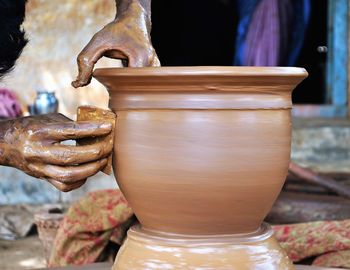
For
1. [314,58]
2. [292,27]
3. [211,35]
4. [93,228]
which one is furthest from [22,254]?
[314,58]

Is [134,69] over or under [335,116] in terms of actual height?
over

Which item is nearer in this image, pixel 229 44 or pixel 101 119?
pixel 101 119

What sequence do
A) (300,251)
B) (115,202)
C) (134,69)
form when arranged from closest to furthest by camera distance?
(134,69)
(300,251)
(115,202)

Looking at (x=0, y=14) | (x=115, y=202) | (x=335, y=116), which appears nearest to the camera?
(x=0, y=14)

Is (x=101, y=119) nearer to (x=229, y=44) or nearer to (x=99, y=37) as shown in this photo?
(x=99, y=37)

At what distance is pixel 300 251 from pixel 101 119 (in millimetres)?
1209

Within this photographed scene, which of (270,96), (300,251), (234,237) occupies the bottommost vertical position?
(300,251)

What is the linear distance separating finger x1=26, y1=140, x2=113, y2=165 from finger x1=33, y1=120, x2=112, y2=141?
23 mm

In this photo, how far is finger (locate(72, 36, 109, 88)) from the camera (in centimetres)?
177

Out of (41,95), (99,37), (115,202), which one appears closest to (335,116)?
(41,95)

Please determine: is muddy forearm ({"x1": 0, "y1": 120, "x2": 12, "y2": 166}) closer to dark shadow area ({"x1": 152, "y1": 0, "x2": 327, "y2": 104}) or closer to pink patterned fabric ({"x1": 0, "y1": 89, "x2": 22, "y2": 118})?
pink patterned fabric ({"x1": 0, "y1": 89, "x2": 22, "y2": 118})

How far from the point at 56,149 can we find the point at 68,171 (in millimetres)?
56

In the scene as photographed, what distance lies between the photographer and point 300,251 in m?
2.59

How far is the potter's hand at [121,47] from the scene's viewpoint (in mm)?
1776
